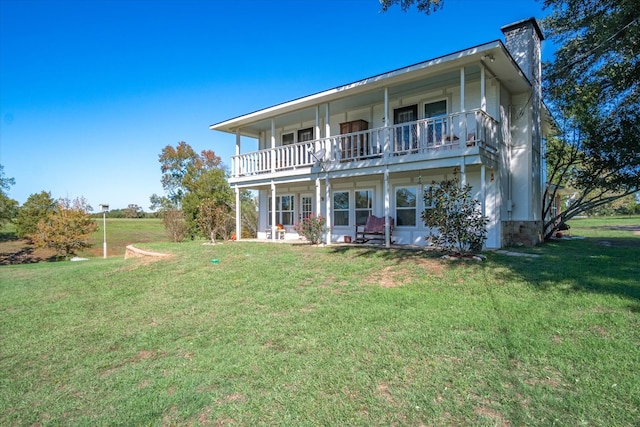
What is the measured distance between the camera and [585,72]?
1103 centimetres

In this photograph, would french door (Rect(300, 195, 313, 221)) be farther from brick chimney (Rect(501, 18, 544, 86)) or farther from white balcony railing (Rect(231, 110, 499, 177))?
brick chimney (Rect(501, 18, 544, 86))

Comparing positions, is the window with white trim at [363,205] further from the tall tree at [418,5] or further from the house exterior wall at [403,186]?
the tall tree at [418,5]

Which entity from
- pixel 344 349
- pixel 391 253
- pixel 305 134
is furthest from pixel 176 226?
pixel 344 349

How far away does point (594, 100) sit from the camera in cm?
1118

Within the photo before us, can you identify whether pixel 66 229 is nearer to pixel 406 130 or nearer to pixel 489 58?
pixel 406 130

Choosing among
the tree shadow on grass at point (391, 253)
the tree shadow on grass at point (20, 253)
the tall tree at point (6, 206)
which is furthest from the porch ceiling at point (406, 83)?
the tall tree at point (6, 206)

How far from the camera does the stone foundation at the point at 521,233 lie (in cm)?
1102

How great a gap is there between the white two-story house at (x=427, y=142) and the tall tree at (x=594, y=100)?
3.12 feet

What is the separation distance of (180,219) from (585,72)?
19.1 meters

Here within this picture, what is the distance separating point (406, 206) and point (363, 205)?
1.77 meters

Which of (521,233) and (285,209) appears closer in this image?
(521,233)

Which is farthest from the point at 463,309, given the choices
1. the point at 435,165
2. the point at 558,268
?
the point at 435,165

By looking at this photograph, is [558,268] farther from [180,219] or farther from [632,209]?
[632,209]

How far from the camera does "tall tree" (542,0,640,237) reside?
9.66m
